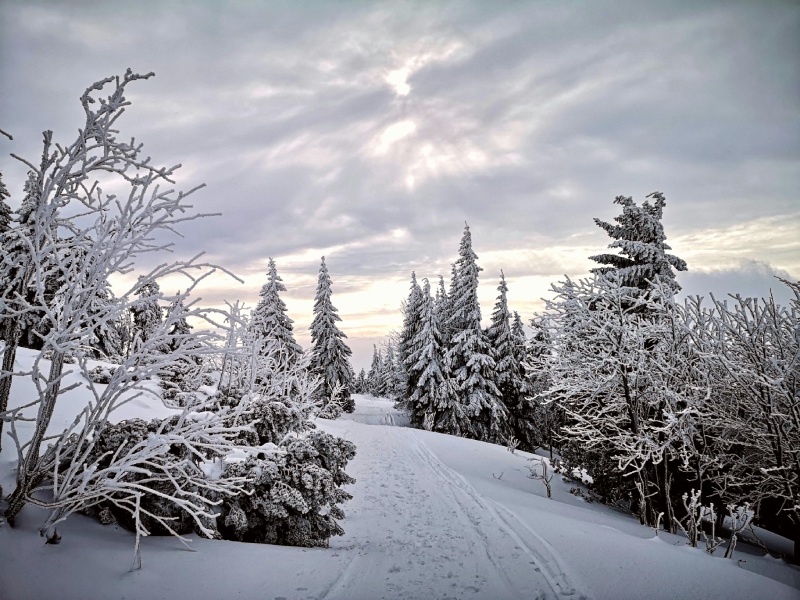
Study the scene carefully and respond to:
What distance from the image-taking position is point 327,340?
33.1 metres

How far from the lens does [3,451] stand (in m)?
4.92

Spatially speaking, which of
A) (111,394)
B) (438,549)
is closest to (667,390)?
(438,549)

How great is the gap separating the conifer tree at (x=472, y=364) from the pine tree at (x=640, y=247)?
10974 mm

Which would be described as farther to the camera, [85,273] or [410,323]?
[410,323]

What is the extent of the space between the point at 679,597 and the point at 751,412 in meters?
4.96

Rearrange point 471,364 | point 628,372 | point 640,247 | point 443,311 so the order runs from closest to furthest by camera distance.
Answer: point 628,372 < point 640,247 < point 471,364 < point 443,311

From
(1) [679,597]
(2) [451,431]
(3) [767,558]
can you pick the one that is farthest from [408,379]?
(1) [679,597]

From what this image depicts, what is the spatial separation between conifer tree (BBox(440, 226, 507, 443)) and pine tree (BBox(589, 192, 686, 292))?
11.0 metres

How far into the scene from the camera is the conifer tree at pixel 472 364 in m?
27.0

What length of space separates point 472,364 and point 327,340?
512 inches

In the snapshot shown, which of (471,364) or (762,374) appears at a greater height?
(762,374)

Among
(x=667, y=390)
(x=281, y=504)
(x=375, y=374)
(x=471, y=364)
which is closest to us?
(x=281, y=504)

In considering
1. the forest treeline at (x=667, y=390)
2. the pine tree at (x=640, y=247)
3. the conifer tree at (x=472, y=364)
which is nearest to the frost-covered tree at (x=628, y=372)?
the forest treeline at (x=667, y=390)

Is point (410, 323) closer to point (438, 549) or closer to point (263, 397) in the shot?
point (263, 397)
